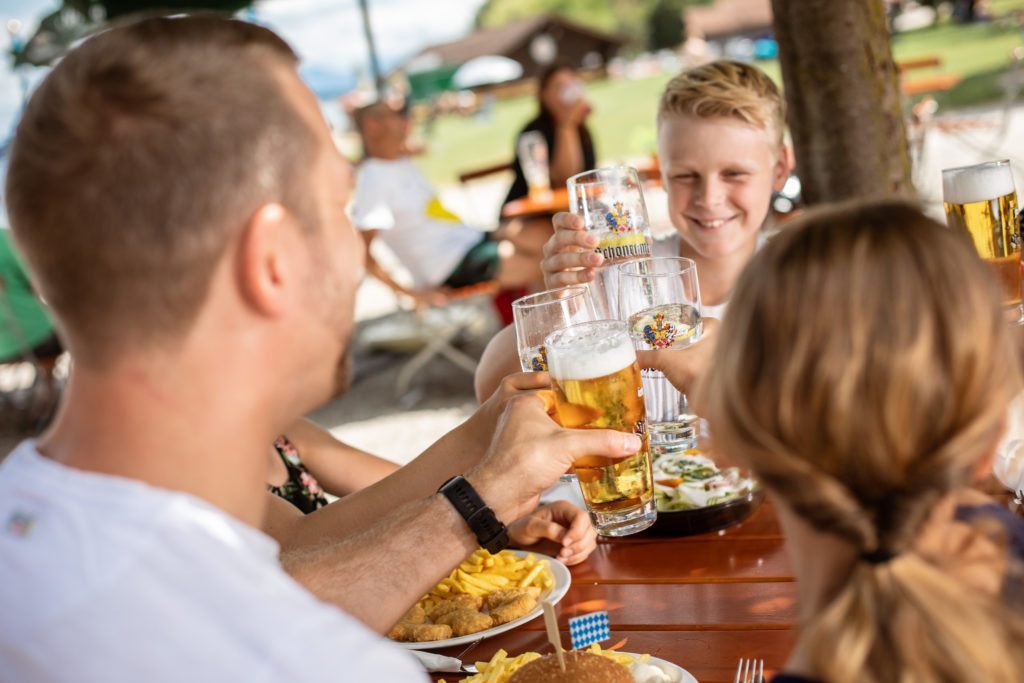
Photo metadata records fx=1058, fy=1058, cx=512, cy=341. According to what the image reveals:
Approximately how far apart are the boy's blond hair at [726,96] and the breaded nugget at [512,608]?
1.65 meters

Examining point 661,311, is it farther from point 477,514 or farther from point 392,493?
point 392,493

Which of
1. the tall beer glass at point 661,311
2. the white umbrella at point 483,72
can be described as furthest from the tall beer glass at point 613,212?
the white umbrella at point 483,72

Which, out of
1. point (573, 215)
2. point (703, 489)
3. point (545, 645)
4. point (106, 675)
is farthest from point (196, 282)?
point (703, 489)

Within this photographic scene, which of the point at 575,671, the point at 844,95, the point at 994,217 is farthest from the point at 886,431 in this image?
the point at 844,95

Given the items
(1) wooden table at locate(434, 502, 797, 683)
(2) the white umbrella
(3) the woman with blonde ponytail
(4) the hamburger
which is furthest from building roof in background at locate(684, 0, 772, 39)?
(3) the woman with blonde ponytail

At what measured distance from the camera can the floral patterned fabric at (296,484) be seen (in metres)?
2.91

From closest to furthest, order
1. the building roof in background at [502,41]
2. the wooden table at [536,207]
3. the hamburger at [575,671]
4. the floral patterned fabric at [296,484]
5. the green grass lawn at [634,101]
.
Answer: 1. the hamburger at [575,671]
2. the floral patterned fabric at [296,484]
3. the wooden table at [536,207]
4. the green grass lawn at [634,101]
5. the building roof in background at [502,41]

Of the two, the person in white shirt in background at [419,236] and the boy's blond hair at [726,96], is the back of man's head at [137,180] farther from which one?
the person in white shirt in background at [419,236]

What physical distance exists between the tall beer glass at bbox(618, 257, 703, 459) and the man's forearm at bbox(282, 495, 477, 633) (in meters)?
0.51

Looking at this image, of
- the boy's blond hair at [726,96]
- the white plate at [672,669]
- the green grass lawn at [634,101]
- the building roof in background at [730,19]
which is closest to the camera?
the white plate at [672,669]

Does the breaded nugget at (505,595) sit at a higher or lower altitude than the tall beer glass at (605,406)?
lower

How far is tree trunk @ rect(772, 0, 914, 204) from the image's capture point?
3.47m

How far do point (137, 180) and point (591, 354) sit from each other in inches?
33.4

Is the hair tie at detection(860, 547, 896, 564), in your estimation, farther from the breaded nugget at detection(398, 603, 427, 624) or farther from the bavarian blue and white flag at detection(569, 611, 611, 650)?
the breaded nugget at detection(398, 603, 427, 624)
